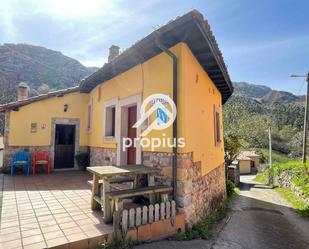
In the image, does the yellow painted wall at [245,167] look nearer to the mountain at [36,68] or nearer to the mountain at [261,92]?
the mountain at [36,68]

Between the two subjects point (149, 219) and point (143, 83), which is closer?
point (149, 219)

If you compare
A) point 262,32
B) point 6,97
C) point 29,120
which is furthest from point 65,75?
point 262,32

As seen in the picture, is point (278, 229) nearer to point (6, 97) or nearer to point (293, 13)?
point (293, 13)

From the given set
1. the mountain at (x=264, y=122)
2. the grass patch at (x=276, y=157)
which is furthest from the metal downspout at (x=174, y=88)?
the grass patch at (x=276, y=157)

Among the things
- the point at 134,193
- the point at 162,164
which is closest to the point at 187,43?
the point at 162,164

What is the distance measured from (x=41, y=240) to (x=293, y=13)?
31.2 feet

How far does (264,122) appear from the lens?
37688 mm

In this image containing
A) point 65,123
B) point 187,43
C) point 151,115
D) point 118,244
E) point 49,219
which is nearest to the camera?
point 118,244

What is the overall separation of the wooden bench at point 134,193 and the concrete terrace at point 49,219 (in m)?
0.42

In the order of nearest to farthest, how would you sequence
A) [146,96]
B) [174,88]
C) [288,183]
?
[174,88], [146,96], [288,183]

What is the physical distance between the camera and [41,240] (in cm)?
319

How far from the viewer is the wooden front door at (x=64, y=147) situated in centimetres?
1018

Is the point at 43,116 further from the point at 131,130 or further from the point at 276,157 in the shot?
the point at 276,157

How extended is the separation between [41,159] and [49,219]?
610 cm
